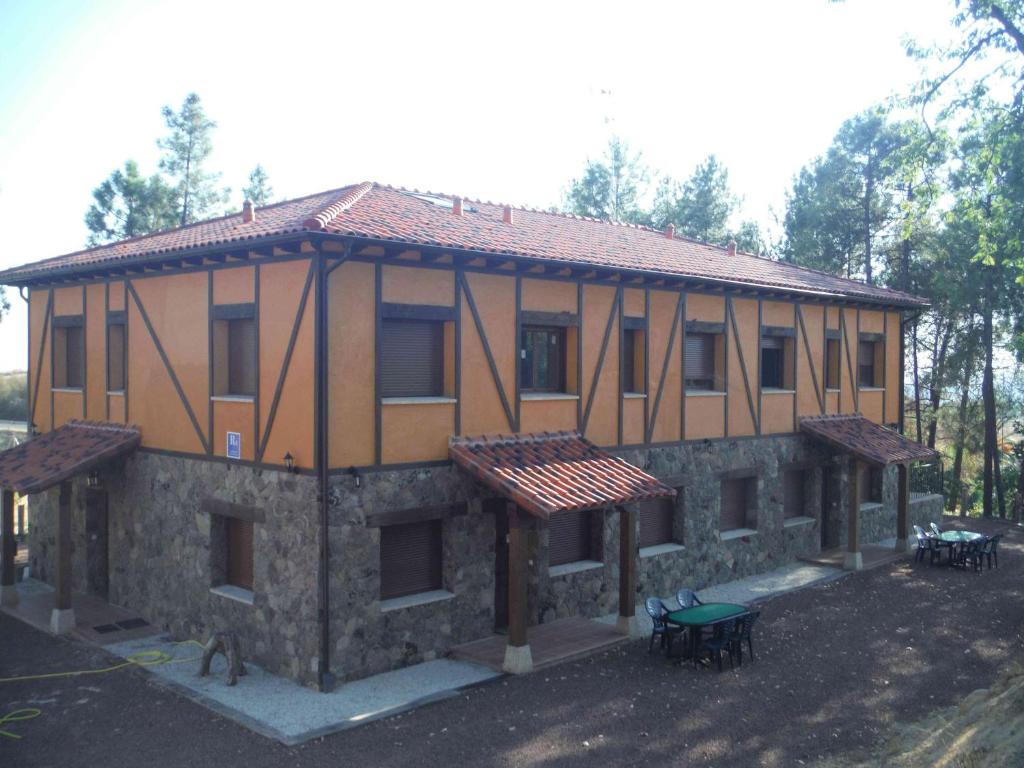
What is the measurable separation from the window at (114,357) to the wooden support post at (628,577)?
29.6 ft

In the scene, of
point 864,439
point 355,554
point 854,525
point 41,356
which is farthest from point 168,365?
point 864,439

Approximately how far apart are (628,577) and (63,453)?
31.5 feet

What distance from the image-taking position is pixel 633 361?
50.9 ft

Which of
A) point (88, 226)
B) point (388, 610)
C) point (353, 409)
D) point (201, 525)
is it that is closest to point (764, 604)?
point (388, 610)

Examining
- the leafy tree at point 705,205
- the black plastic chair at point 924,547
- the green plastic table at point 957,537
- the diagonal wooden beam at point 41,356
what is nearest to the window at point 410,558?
the diagonal wooden beam at point 41,356

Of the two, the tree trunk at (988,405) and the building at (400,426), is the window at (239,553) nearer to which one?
the building at (400,426)

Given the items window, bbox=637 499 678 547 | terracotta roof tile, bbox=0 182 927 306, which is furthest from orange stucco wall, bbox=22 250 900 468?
window, bbox=637 499 678 547

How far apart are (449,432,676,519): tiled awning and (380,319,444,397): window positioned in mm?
939

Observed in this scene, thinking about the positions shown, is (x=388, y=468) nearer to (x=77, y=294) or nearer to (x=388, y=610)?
(x=388, y=610)

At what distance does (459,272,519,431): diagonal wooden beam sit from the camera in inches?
492

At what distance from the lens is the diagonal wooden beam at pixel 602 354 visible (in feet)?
47.2

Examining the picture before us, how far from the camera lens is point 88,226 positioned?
32.4 m

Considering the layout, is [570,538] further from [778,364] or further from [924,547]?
[924,547]

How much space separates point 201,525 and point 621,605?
21.3 ft
